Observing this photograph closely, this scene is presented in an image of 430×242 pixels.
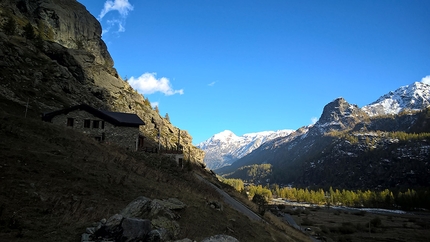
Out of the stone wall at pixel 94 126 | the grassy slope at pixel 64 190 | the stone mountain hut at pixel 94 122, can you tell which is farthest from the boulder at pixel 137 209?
the stone mountain hut at pixel 94 122

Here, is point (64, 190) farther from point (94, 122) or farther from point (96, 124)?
point (94, 122)

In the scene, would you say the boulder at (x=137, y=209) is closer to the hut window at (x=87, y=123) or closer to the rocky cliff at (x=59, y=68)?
the hut window at (x=87, y=123)

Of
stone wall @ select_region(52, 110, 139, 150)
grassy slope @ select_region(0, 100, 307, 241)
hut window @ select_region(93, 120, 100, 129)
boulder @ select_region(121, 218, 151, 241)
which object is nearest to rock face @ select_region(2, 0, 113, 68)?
stone wall @ select_region(52, 110, 139, 150)

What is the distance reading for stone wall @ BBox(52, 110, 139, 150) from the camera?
5109 cm

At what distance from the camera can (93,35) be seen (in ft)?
527

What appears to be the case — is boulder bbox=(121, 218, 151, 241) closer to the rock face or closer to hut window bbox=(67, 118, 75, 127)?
hut window bbox=(67, 118, 75, 127)

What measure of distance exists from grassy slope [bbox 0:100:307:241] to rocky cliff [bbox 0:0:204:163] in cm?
3572

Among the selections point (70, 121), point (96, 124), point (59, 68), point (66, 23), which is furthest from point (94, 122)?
point (66, 23)

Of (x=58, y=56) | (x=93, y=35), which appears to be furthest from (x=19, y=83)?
(x=93, y=35)

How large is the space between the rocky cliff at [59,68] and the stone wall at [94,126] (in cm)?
1173

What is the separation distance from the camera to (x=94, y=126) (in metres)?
51.9

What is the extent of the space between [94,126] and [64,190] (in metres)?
35.5

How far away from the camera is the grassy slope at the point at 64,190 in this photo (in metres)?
14.1

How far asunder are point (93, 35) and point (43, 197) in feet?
543
